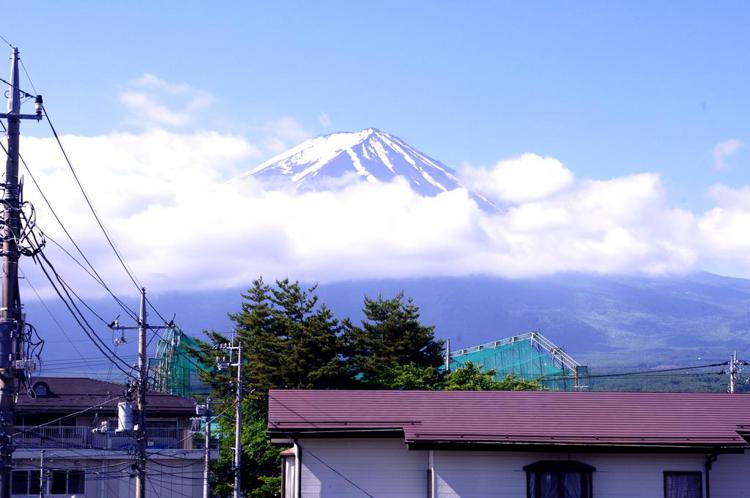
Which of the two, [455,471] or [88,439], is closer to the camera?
[455,471]

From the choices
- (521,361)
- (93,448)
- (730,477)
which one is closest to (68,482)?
(93,448)

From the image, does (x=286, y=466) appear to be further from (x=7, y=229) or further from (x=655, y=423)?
(x=7, y=229)

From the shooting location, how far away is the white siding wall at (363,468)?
20.7 meters

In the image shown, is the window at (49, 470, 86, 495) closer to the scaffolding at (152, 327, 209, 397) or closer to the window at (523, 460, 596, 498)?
the scaffolding at (152, 327, 209, 397)

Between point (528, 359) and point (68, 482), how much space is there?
34.6 m

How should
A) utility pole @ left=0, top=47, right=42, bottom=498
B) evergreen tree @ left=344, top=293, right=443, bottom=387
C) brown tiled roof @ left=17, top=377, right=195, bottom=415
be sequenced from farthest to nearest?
1. evergreen tree @ left=344, top=293, right=443, bottom=387
2. brown tiled roof @ left=17, top=377, right=195, bottom=415
3. utility pole @ left=0, top=47, right=42, bottom=498

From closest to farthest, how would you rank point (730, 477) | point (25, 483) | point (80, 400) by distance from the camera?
point (730, 477)
point (25, 483)
point (80, 400)

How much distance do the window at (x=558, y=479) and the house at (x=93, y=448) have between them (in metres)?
23.4

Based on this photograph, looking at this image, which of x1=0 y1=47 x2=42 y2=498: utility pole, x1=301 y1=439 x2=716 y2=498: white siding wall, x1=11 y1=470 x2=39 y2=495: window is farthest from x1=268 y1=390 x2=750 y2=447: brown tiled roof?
x1=11 y1=470 x2=39 y2=495: window

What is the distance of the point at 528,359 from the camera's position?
228 feet

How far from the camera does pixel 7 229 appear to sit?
1578 cm

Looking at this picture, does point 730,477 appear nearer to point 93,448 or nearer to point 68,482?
point 93,448

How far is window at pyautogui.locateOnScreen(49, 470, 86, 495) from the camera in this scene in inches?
1673

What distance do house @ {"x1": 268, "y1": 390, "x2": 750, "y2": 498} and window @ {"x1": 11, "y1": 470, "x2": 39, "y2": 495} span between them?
79.4 ft
